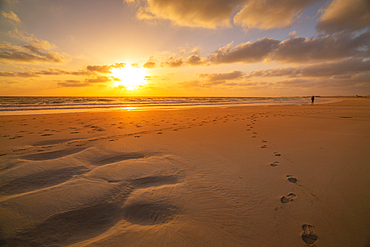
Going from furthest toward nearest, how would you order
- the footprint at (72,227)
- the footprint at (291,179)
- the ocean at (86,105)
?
the ocean at (86,105) < the footprint at (291,179) < the footprint at (72,227)

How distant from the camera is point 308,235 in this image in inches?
65.9

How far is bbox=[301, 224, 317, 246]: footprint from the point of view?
1.60 m

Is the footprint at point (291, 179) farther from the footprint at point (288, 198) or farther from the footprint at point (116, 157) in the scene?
the footprint at point (116, 157)

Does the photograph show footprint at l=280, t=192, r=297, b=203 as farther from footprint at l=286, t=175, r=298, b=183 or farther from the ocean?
the ocean

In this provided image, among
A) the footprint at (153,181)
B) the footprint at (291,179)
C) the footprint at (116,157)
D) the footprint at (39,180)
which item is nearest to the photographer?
the footprint at (39,180)

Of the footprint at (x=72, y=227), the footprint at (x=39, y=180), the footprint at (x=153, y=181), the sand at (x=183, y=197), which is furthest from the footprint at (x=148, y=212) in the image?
the footprint at (x=39, y=180)

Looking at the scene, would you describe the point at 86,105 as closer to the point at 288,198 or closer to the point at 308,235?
the point at 288,198

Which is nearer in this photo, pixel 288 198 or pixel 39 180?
pixel 288 198

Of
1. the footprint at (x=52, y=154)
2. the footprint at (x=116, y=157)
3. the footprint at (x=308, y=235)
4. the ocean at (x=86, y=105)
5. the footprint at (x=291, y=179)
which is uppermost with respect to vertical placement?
the ocean at (x=86, y=105)

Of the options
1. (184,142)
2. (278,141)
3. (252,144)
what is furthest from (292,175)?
(184,142)

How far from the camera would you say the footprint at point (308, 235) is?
160 cm

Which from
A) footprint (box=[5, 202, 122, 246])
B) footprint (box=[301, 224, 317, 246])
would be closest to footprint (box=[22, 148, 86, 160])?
footprint (box=[5, 202, 122, 246])

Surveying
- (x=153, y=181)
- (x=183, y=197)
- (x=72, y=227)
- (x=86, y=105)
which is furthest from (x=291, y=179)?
(x=86, y=105)

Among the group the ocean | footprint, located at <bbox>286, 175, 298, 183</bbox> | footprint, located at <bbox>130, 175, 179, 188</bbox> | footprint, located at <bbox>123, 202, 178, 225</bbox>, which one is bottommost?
footprint, located at <bbox>123, 202, 178, 225</bbox>
